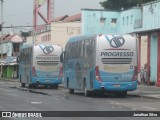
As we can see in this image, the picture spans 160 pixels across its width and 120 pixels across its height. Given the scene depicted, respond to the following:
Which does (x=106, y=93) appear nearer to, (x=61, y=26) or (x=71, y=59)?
(x=71, y=59)

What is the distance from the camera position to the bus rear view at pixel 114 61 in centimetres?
2808

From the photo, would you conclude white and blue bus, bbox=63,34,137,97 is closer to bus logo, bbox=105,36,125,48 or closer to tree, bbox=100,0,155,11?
bus logo, bbox=105,36,125,48

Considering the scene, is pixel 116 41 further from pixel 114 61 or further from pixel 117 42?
pixel 114 61

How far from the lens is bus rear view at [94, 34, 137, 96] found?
28078mm

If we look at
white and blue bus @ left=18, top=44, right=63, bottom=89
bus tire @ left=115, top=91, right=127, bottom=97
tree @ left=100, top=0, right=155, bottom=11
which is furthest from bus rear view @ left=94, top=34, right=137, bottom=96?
tree @ left=100, top=0, right=155, bottom=11

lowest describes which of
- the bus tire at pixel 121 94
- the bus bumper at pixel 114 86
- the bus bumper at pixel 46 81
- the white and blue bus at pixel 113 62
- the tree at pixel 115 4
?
the bus tire at pixel 121 94

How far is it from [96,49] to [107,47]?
1.91 feet

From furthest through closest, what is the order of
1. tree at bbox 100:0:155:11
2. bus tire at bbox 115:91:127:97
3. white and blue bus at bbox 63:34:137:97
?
tree at bbox 100:0:155:11 < bus tire at bbox 115:91:127:97 < white and blue bus at bbox 63:34:137:97

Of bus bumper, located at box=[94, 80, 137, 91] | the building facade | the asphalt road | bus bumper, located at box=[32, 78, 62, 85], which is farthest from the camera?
the building facade

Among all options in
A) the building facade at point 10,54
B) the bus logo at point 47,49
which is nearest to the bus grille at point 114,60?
the bus logo at point 47,49

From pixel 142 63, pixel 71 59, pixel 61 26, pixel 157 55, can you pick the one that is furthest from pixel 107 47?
pixel 61 26

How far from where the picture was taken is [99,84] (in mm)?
28172

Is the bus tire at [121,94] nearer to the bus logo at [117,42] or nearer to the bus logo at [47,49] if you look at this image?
the bus logo at [117,42]

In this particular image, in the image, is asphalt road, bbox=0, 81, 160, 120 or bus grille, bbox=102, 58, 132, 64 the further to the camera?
bus grille, bbox=102, 58, 132, 64
